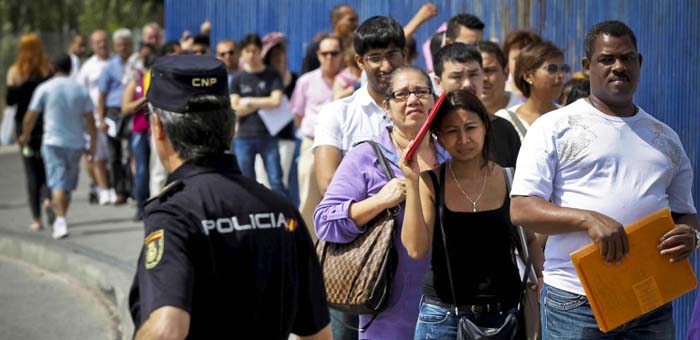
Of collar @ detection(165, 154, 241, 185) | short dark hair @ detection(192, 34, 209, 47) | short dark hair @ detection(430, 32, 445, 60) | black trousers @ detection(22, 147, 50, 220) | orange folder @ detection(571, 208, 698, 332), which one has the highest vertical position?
collar @ detection(165, 154, 241, 185)

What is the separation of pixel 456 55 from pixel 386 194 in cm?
150

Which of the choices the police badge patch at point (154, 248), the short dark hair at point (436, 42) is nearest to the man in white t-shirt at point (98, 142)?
the short dark hair at point (436, 42)

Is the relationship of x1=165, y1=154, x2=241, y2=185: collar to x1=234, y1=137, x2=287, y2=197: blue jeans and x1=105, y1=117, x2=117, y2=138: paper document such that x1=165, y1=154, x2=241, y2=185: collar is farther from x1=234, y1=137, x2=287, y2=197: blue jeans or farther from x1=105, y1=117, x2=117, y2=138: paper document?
x1=105, y1=117, x2=117, y2=138: paper document

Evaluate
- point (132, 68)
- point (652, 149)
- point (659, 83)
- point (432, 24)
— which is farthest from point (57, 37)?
point (652, 149)

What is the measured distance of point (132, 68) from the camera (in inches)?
547

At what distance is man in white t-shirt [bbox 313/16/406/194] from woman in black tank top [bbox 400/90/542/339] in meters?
0.86

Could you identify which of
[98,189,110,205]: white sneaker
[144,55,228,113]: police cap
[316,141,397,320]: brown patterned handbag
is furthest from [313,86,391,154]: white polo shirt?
[98,189,110,205]: white sneaker

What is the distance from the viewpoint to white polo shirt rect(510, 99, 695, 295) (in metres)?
4.29

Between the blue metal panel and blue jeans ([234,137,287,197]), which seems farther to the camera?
blue jeans ([234,137,287,197])

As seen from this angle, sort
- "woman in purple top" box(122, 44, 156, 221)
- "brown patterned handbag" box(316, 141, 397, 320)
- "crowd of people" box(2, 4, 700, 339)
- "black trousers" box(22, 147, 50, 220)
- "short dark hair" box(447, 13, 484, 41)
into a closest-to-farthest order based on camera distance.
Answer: "crowd of people" box(2, 4, 700, 339) → "brown patterned handbag" box(316, 141, 397, 320) → "short dark hair" box(447, 13, 484, 41) → "black trousers" box(22, 147, 50, 220) → "woman in purple top" box(122, 44, 156, 221)

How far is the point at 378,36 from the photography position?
5.95 metres

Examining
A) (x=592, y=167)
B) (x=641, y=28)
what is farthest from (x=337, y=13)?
(x=592, y=167)

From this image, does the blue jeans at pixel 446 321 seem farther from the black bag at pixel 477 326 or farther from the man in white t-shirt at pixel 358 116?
the man in white t-shirt at pixel 358 116

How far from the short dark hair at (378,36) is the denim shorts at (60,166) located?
6.78 m
